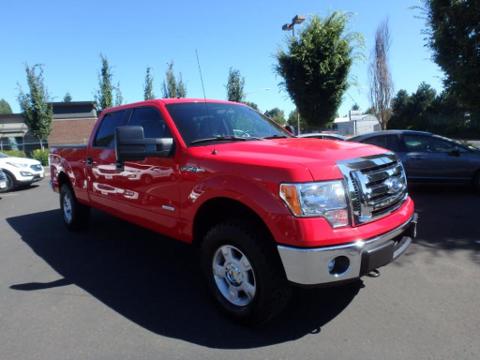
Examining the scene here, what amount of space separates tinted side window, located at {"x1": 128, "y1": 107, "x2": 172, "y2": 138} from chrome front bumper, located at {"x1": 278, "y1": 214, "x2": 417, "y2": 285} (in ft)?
6.05

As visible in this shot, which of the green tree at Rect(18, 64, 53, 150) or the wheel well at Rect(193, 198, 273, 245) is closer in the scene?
the wheel well at Rect(193, 198, 273, 245)

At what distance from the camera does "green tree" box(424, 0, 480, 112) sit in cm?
924

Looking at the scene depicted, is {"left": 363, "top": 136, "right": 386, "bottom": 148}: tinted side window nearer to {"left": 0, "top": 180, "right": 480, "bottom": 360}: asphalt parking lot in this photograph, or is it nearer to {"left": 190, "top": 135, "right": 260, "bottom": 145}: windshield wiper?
{"left": 0, "top": 180, "right": 480, "bottom": 360}: asphalt parking lot

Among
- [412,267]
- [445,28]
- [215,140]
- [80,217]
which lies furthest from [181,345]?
[445,28]

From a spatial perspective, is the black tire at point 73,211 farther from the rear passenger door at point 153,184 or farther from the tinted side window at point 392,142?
the tinted side window at point 392,142

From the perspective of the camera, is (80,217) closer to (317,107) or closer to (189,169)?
(189,169)

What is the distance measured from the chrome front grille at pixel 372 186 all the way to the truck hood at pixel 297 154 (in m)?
0.09

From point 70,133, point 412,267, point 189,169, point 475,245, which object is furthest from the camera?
point 70,133

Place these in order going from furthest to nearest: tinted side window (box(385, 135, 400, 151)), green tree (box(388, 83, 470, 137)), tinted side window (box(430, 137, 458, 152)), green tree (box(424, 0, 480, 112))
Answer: green tree (box(388, 83, 470, 137)) → green tree (box(424, 0, 480, 112)) → tinted side window (box(385, 135, 400, 151)) → tinted side window (box(430, 137, 458, 152))

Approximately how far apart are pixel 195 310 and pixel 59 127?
33401 millimetres

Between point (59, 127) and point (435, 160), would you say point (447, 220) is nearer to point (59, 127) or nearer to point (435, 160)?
point (435, 160)

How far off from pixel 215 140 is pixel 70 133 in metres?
32.6

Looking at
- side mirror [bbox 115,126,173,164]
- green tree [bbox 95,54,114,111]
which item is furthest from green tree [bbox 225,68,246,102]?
side mirror [bbox 115,126,173,164]

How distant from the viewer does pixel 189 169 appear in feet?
11.0
